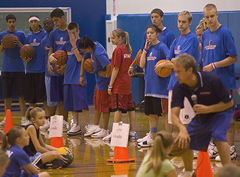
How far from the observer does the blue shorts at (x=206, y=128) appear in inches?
138

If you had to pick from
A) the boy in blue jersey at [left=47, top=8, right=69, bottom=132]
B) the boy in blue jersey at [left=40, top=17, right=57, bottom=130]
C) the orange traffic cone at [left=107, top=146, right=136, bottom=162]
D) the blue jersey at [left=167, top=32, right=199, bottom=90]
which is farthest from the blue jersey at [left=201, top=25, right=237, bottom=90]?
the boy in blue jersey at [left=40, top=17, right=57, bottom=130]

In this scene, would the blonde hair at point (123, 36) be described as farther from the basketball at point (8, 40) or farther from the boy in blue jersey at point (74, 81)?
the basketball at point (8, 40)

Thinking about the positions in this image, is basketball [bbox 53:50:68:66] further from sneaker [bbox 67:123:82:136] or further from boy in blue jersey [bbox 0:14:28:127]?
boy in blue jersey [bbox 0:14:28:127]

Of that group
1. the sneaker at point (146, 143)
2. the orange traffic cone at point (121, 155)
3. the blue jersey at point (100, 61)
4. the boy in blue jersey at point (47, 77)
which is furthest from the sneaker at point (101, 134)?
the orange traffic cone at point (121, 155)

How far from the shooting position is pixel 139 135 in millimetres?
6617

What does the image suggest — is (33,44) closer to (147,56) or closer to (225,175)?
(147,56)

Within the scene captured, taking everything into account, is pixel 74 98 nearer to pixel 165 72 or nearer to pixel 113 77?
pixel 113 77

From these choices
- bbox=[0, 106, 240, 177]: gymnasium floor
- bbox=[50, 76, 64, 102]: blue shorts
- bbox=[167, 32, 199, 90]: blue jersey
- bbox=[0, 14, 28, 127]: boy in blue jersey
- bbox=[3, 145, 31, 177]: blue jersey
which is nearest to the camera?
bbox=[3, 145, 31, 177]: blue jersey

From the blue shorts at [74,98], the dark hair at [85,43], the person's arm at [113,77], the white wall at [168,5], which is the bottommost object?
the blue shorts at [74,98]

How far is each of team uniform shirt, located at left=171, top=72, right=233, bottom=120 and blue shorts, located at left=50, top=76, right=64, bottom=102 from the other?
3870 millimetres

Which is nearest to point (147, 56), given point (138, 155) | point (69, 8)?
point (138, 155)

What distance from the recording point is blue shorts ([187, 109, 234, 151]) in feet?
11.5

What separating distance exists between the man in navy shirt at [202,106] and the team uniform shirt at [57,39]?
3.82 meters

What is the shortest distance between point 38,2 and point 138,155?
6.89 metres
